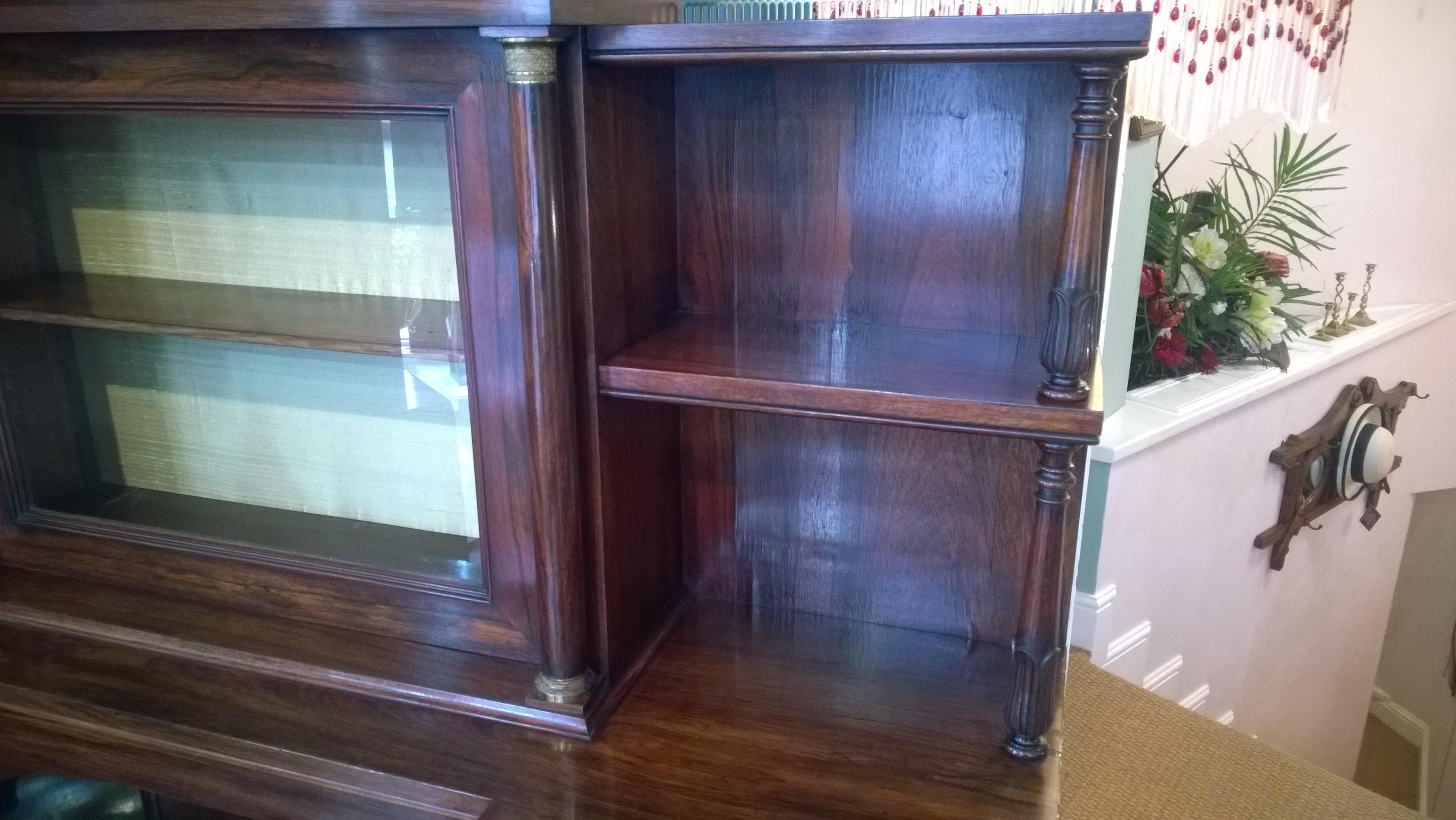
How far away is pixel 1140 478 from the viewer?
1.61 metres

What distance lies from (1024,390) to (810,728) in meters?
0.42

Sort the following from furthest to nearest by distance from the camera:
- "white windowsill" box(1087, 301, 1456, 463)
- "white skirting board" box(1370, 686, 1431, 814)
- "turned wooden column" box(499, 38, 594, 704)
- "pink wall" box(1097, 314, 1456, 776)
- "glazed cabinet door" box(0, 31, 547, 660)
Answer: "white skirting board" box(1370, 686, 1431, 814)
"pink wall" box(1097, 314, 1456, 776)
"white windowsill" box(1087, 301, 1456, 463)
"glazed cabinet door" box(0, 31, 547, 660)
"turned wooden column" box(499, 38, 594, 704)

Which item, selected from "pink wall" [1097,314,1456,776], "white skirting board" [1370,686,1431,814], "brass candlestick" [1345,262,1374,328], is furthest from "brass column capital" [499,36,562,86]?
"white skirting board" [1370,686,1431,814]

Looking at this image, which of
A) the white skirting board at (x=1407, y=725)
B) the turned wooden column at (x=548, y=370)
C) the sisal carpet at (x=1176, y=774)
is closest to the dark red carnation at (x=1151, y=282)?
the sisal carpet at (x=1176, y=774)

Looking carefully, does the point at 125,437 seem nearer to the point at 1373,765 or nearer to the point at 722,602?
the point at 722,602

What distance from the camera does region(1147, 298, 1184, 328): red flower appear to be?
1.74 m

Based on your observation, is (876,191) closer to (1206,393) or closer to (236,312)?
(236,312)

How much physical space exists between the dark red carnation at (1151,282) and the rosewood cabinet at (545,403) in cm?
76

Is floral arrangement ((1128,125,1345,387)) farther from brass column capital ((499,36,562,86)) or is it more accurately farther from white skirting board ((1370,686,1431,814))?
white skirting board ((1370,686,1431,814))

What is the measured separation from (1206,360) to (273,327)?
160cm

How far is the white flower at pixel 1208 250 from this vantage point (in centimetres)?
178

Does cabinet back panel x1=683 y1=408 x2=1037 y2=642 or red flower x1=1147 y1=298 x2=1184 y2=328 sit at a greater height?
red flower x1=1147 y1=298 x2=1184 y2=328

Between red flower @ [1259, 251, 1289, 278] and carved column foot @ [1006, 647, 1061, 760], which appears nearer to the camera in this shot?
carved column foot @ [1006, 647, 1061, 760]

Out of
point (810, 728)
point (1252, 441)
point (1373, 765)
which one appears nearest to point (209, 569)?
point (810, 728)
